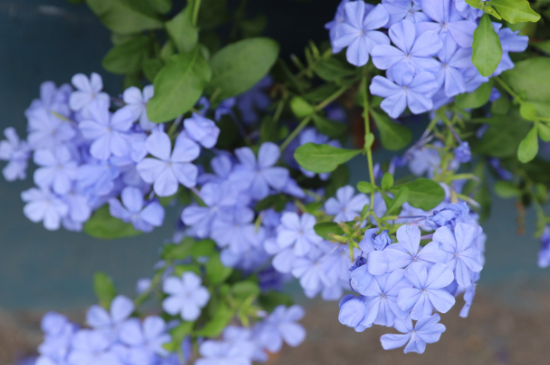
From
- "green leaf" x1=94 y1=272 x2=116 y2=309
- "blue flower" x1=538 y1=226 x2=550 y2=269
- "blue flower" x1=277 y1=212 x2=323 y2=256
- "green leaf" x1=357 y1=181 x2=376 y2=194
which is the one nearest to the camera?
"green leaf" x1=357 y1=181 x2=376 y2=194

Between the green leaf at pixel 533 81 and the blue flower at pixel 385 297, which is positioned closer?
the blue flower at pixel 385 297

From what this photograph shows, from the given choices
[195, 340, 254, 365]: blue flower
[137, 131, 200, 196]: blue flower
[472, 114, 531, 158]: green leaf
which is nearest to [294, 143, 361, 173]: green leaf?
[137, 131, 200, 196]: blue flower

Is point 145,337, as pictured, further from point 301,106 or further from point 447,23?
point 447,23

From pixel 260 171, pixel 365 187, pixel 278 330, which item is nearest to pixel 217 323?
pixel 278 330

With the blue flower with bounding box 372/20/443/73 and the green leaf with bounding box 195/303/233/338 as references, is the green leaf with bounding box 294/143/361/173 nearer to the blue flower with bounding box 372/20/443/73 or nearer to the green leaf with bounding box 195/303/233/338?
the blue flower with bounding box 372/20/443/73

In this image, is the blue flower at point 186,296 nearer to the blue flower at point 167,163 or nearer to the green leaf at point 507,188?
the blue flower at point 167,163

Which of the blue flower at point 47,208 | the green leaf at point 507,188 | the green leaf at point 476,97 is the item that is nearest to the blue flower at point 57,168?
the blue flower at point 47,208
